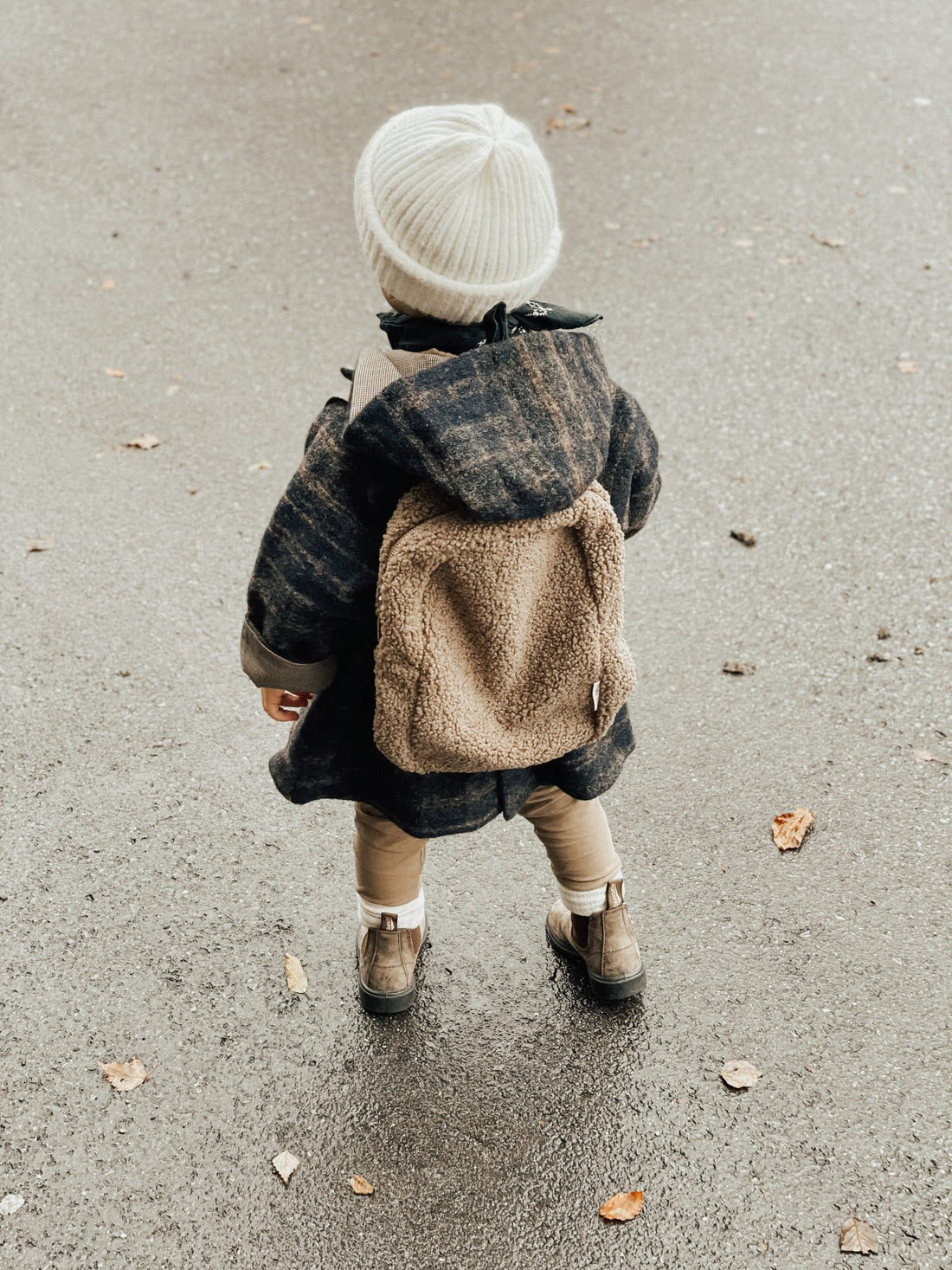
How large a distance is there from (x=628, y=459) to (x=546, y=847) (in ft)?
2.88

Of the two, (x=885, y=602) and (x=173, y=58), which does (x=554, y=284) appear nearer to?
(x=885, y=602)

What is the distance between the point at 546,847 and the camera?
8.02 feet

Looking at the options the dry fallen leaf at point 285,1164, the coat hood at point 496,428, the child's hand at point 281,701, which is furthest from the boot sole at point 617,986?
the coat hood at point 496,428

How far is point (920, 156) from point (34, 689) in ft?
16.0

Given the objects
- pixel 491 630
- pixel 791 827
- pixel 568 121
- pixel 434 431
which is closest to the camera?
pixel 434 431

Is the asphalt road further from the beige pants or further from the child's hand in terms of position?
the child's hand

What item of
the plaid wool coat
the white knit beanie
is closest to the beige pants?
the plaid wool coat

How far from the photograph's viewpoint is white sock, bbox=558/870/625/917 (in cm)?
247

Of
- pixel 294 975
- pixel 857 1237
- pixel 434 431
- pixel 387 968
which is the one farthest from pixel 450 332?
pixel 857 1237

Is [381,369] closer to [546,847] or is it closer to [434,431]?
[434,431]

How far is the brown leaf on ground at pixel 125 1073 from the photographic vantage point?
7.79ft

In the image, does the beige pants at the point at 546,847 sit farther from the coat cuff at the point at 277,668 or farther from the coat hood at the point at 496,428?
the coat hood at the point at 496,428

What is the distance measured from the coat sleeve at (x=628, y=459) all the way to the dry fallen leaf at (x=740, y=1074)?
1.13 m

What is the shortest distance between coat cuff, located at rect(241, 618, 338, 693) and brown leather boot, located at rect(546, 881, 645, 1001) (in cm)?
84
